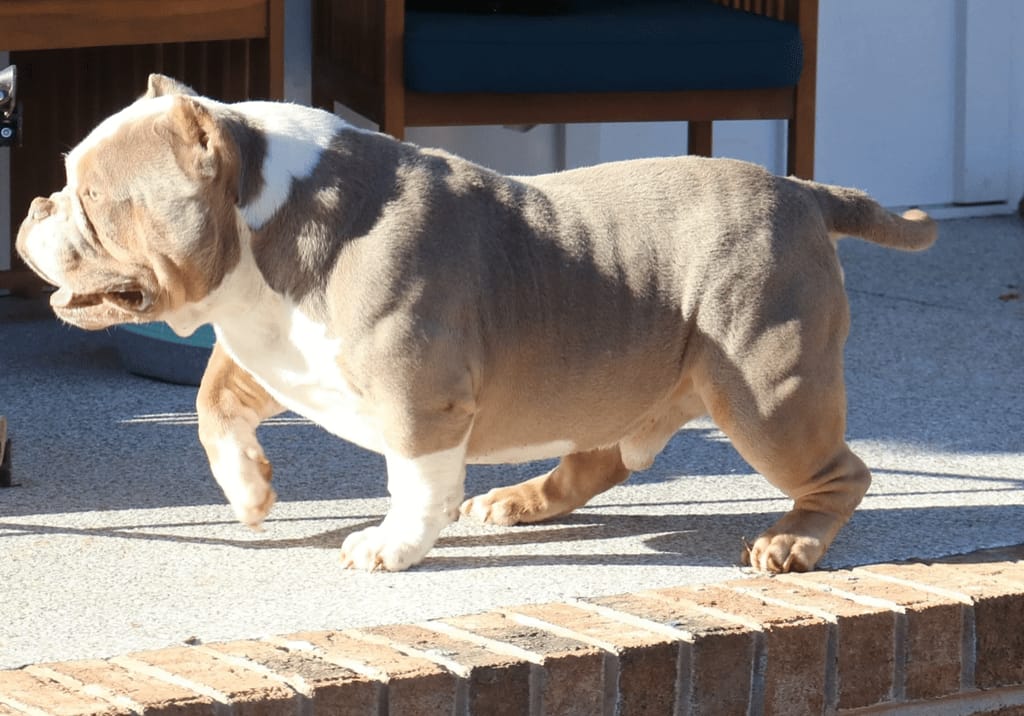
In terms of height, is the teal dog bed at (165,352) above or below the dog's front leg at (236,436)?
below

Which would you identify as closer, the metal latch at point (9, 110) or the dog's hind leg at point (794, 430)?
the dog's hind leg at point (794, 430)

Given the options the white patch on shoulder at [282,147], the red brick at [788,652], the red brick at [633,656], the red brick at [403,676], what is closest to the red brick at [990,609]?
the red brick at [788,652]

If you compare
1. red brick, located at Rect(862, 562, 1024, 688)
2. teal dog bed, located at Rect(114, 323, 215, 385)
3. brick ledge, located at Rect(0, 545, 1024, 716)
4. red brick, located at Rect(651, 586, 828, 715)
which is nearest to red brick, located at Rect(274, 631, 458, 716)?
brick ledge, located at Rect(0, 545, 1024, 716)

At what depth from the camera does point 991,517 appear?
2.96 m

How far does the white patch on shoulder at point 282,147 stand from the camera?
95.8 inches

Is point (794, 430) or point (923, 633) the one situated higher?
point (794, 430)

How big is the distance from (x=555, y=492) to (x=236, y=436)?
1.85 feet

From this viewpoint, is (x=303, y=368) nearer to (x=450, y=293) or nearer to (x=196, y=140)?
(x=450, y=293)

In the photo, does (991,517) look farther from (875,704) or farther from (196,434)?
(196,434)

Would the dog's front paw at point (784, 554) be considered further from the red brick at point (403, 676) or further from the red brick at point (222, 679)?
the red brick at point (222, 679)

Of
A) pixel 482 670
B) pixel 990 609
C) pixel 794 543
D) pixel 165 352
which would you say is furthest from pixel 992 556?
pixel 165 352

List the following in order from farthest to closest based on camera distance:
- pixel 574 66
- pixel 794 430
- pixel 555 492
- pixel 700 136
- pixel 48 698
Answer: pixel 700 136, pixel 574 66, pixel 555 492, pixel 794 430, pixel 48 698

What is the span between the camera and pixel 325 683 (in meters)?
2.12

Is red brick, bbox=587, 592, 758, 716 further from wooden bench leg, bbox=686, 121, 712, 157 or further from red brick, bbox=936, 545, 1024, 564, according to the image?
wooden bench leg, bbox=686, 121, 712, 157
